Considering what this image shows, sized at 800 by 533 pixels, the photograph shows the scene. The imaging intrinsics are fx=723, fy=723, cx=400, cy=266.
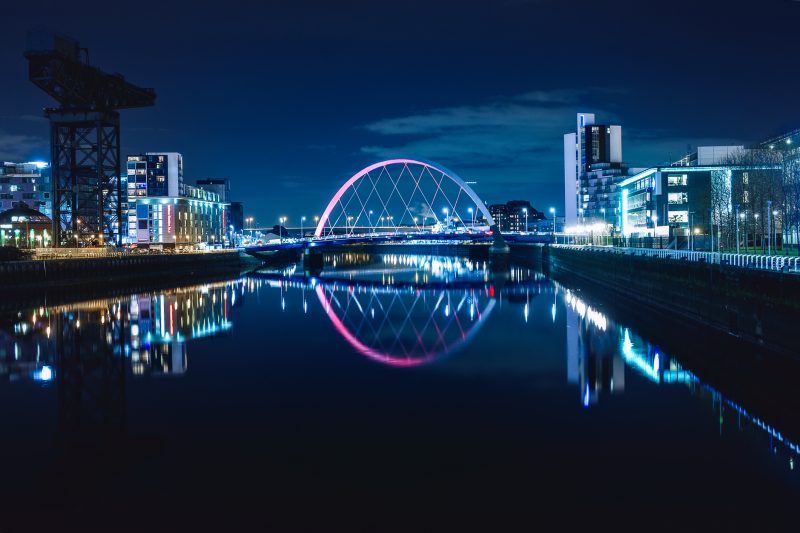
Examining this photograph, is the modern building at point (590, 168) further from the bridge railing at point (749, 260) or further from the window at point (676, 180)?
the bridge railing at point (749, 260)

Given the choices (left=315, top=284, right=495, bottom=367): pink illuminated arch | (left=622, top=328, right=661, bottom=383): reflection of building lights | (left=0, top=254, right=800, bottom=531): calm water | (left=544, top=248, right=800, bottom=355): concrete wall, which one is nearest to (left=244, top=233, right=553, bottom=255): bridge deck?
(left=544, top=248, right=800, bottom=355): concrete wall

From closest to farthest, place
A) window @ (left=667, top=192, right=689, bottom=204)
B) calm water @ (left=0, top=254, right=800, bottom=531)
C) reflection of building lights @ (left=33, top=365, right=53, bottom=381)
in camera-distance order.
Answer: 1. calm water @ (left=0, top=254, right=800, bottom=531)
2. reflection of building lights @ (left=33, top=365, right=53, bottom=381)
3. window @ (left=667, top=192, right=689, bottom=204)

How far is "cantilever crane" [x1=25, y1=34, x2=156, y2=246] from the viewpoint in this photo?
1921 inches

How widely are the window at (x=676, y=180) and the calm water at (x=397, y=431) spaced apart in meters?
48.1

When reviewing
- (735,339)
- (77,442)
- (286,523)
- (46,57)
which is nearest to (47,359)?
(77,442)

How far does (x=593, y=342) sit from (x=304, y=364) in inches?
393

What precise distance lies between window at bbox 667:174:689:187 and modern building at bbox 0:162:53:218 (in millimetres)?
78423

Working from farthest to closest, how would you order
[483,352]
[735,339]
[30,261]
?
1. [30,261]
2. [483,352]
3. [735,339]

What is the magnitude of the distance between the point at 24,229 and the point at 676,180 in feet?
212

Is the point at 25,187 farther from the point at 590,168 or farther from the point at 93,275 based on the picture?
the point at 590,168

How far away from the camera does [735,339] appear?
21594mm

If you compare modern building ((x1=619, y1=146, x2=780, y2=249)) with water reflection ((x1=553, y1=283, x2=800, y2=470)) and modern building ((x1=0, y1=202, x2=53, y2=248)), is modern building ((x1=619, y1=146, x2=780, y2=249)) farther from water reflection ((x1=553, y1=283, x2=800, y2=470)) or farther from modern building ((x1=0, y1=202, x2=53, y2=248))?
modern building ((x1=0, y1=202, x2=53, y2=248))

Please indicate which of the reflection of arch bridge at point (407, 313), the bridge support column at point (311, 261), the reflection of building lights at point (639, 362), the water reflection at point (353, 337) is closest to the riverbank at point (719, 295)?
the water reflection at point (353, 337)

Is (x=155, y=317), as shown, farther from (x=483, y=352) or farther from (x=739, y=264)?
(x=739, y=264)
